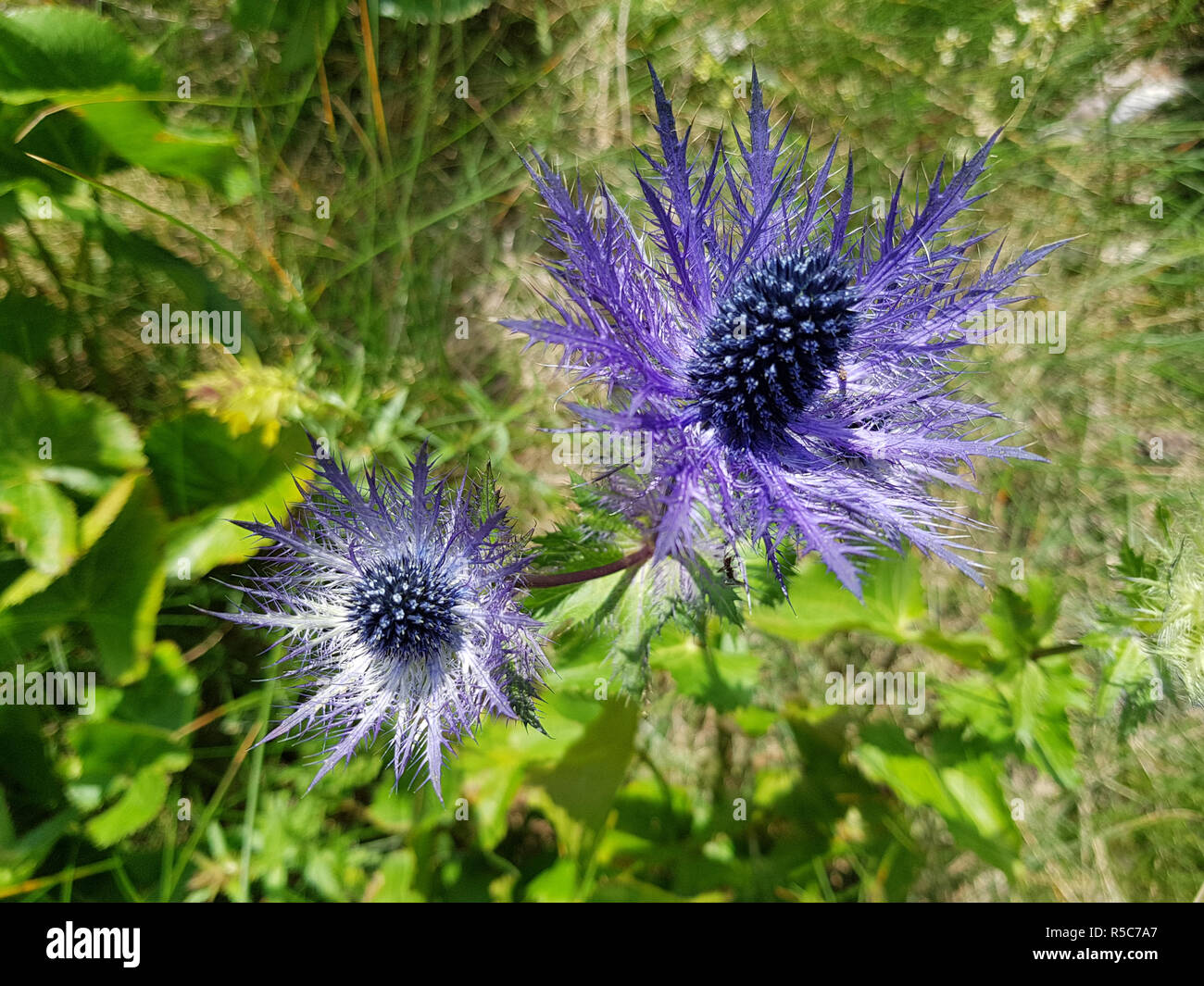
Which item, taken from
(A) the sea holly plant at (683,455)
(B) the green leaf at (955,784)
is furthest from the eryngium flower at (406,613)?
(B) the green leaf at (955,784)

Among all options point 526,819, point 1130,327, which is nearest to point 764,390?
point 526,819

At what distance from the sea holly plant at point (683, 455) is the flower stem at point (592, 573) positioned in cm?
1

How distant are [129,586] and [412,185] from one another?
5.38 ft

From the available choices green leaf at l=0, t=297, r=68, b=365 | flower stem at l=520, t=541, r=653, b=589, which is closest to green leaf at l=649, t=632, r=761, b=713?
flower stem at l=520, t=541, r=653, b=589

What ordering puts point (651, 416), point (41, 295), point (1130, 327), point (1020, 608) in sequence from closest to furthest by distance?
point (651, 416) < point (1020, 608) < point (41, 295) < point (1130, 327)

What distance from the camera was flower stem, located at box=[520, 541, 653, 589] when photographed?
1490mm

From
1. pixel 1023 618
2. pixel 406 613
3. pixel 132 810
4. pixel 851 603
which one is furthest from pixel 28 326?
pixel 1023 618

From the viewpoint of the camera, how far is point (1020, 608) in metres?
1.89

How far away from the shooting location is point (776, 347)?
1.26 metres

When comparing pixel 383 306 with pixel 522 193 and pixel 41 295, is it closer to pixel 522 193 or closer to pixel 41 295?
pixel 522 193

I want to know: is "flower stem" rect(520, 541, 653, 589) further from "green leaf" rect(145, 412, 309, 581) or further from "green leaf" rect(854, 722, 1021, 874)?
"green leaf" rect(854, 722, 1021, 874)

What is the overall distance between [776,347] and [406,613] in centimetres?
89

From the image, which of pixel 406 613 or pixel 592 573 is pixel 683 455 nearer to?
pixel 592 573

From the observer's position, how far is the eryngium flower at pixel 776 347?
1.17 metres
